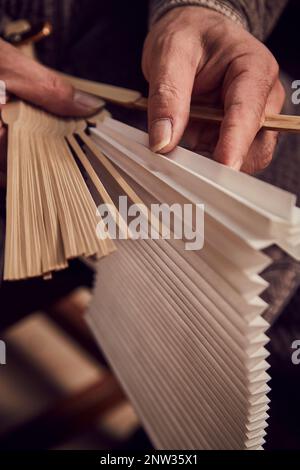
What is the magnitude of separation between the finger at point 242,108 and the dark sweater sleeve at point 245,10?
159mm

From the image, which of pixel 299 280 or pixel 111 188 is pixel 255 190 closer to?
pixel 111 188

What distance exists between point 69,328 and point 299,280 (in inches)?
31.7

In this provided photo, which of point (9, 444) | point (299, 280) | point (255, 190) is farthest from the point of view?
point (9, 444)

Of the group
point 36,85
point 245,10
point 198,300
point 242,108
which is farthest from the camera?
point 245,10

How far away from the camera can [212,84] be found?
2.23 ft

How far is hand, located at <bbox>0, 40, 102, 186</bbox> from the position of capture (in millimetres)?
646

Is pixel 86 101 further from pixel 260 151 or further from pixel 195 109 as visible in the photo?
pixel 260 151

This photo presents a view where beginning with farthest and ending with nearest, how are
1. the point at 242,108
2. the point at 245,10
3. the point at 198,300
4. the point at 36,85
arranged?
1. the point at 245,10
2. the point at 36,85
3. the point at 242,108
4. the point at 198,300

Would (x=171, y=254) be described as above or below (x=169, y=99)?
below

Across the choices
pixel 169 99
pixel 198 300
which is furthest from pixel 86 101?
pixel 198 300

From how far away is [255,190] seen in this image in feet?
Result: 1.14

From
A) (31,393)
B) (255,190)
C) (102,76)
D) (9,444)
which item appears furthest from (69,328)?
(255,190)

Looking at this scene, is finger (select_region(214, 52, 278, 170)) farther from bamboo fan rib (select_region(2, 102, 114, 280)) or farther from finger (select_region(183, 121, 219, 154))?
bamboo fan rib (select_region(2, 102, 114, 280))

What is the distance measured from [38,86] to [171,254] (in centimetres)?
36
